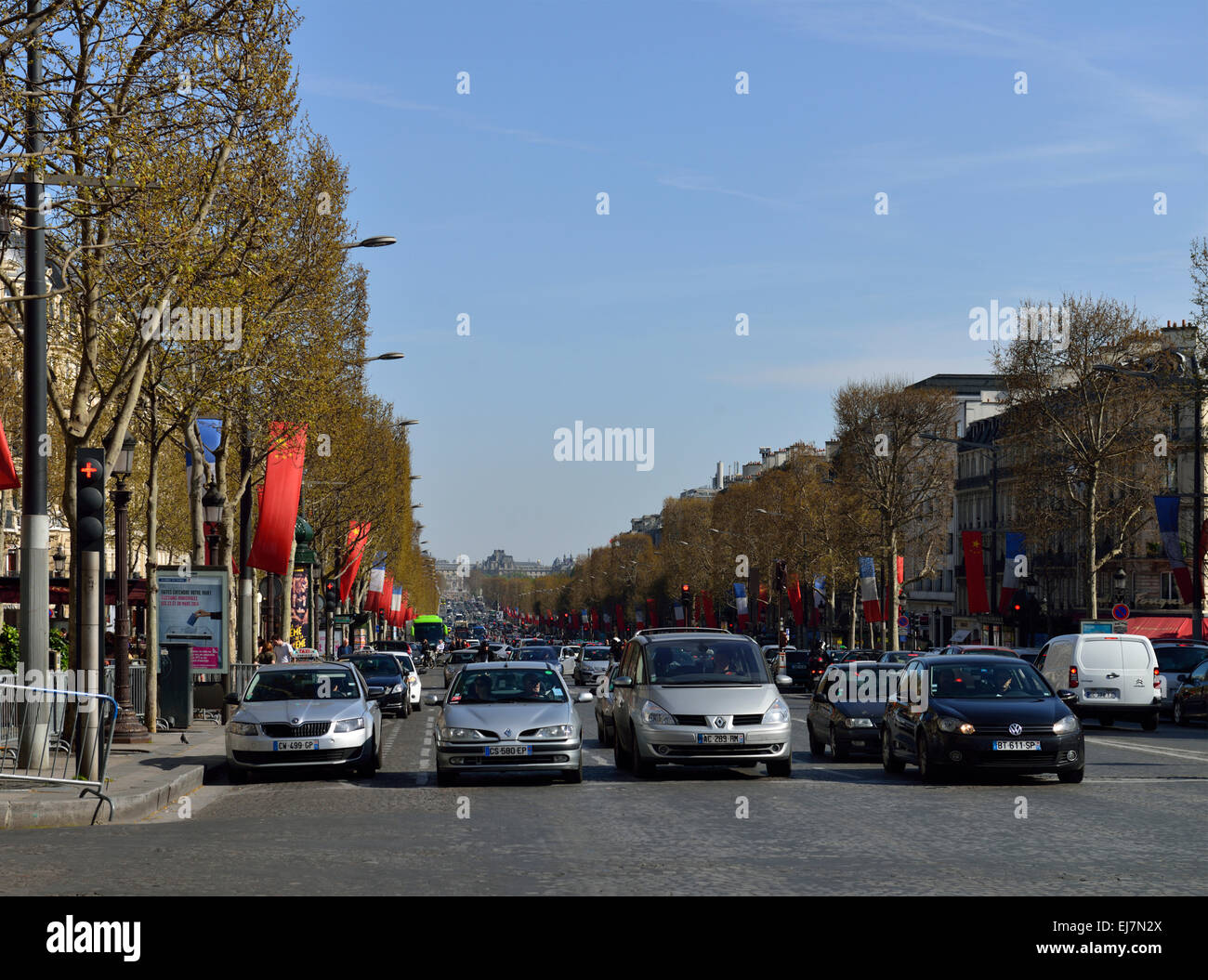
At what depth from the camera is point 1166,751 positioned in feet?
87.1

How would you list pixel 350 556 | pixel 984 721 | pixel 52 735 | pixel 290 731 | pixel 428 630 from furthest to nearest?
pixel 428 630 < pixel 350 556 < pixel 290 731 < pixel 984 721 < pixel 52 735

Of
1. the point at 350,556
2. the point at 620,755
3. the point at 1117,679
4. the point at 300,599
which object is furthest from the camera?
the point at 350,556

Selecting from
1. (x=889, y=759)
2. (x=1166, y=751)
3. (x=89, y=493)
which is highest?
(x=89, y=493)

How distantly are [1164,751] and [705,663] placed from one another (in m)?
9.33

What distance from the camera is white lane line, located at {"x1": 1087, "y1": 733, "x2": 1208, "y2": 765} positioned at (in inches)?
977

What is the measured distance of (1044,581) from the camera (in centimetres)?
9075

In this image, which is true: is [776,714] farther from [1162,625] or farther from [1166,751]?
[1162,625]

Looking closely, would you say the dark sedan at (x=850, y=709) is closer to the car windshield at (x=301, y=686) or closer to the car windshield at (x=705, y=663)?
the car windshield at (x=705, y=663)

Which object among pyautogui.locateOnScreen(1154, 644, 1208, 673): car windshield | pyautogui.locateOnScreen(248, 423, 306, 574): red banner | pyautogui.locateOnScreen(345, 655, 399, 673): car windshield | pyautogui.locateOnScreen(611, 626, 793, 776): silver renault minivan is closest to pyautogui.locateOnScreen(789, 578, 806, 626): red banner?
pyautogui.locateOnScreen(1154, 644, 1208, 673): car windshield

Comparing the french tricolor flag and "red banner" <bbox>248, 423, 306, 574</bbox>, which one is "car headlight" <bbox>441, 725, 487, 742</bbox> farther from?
the french tricolor flag

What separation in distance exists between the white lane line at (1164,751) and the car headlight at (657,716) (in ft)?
27.9

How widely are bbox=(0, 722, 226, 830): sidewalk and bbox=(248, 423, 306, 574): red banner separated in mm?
10272

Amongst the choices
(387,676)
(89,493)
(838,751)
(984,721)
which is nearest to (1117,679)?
(838,751)

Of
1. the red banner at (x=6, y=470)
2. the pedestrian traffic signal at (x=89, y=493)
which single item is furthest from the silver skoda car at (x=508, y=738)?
the red banner at (x=6, y=470)
